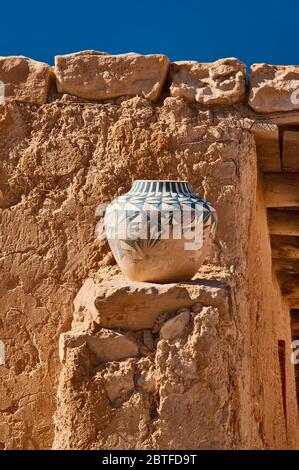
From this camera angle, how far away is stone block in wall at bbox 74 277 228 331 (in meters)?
3.31

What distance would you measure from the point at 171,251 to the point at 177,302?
0.76ft

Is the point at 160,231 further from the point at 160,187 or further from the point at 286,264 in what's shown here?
the point at 286,264

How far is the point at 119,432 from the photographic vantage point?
3.20 meters

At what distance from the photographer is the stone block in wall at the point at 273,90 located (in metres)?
4.12

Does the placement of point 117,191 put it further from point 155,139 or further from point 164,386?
point 164,386

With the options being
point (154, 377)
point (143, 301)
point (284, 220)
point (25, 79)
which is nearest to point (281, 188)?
point (284, 220)

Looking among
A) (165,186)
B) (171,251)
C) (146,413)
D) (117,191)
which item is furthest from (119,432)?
(117,191)

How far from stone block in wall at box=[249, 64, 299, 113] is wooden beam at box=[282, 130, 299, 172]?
204 millimetres

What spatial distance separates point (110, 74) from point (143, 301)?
1320 mm

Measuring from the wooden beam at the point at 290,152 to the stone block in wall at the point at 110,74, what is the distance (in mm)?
688

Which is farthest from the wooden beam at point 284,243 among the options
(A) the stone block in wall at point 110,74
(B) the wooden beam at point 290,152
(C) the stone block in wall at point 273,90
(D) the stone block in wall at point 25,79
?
(D) the stone block in wall at point 25,79

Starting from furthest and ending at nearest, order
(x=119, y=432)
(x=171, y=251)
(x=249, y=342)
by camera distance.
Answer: (x=249, y=342) < (x=171, y=251) < (x=119, y=432)

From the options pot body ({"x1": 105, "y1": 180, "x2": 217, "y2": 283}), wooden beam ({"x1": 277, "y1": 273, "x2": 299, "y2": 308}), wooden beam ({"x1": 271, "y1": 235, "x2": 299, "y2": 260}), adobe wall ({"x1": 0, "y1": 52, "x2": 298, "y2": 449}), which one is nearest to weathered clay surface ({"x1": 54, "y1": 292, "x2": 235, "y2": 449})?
pot body ({"x1": 105, "y1": 180, "x2": 217, "y2": 283})

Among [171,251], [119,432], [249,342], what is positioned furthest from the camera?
[249,342]
